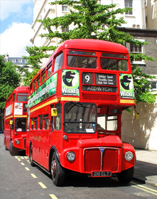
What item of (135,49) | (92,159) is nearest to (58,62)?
(92,159)

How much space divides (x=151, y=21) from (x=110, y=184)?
35.5 metres

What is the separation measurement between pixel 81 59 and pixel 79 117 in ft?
5.75

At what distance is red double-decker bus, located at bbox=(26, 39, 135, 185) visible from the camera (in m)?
7.97

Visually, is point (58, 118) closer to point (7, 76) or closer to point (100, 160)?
point (100, 160)

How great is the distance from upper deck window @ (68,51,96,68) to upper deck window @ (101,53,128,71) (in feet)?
1.05

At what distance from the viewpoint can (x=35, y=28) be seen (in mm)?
53938

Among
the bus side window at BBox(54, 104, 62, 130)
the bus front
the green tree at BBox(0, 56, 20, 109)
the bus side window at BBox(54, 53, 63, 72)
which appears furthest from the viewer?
the green tree at BBox(0, 56, 20, 109)

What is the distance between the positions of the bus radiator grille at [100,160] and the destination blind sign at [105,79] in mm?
1983

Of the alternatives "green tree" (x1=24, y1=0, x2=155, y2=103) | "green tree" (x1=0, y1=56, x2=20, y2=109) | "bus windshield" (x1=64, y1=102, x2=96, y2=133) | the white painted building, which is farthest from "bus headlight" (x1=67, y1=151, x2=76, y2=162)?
"green tree" (x1=0, y1=56, x2=20, y2=109)

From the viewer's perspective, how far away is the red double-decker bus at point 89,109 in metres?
7.97

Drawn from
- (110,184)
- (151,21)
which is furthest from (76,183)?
(151,21)

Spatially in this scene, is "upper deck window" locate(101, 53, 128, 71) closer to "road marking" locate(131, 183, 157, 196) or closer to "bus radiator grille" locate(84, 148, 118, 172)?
"bus radiator grille" locate(84, 148, 118, 172)

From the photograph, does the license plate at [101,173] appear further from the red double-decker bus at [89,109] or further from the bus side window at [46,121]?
the bus side window at [46,121]

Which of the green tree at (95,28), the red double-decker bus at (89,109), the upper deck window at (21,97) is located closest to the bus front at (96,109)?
the red double-decker bus at (89,109)
